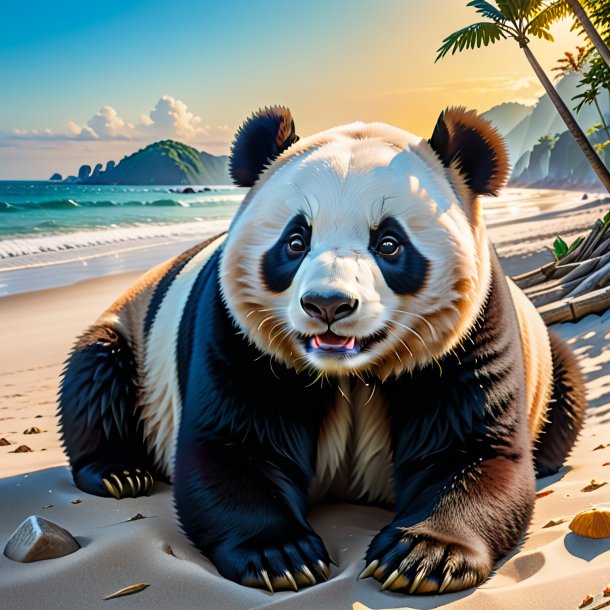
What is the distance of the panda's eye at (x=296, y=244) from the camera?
265 centimetres

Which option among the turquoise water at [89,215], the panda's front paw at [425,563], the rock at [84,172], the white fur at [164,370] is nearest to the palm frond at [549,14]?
the white fur at [164,370]

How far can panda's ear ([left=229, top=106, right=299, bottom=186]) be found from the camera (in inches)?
120

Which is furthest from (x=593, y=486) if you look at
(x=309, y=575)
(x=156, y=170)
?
(x=156, y=170)

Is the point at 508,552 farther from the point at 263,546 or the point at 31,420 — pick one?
the point at 31,420

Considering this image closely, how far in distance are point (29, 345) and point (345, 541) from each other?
21.2 feet

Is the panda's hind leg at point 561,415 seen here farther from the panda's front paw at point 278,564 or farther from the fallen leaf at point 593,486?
the panda's front paw at point 278,564

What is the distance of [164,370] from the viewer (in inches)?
134

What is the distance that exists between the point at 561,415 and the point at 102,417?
1.94m

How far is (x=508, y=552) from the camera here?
98.8 inches

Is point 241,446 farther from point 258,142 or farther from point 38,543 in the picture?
point 258,142

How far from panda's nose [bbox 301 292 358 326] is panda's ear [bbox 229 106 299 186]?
0.89 m

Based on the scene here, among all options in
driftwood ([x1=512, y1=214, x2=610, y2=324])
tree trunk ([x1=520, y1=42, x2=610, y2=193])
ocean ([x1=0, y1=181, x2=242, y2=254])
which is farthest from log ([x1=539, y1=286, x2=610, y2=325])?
ocean ([x1=0, y1=181, x2=242, y2=254])

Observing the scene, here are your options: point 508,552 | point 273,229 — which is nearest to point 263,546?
point 508,552

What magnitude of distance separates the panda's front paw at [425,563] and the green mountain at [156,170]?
262 feet
